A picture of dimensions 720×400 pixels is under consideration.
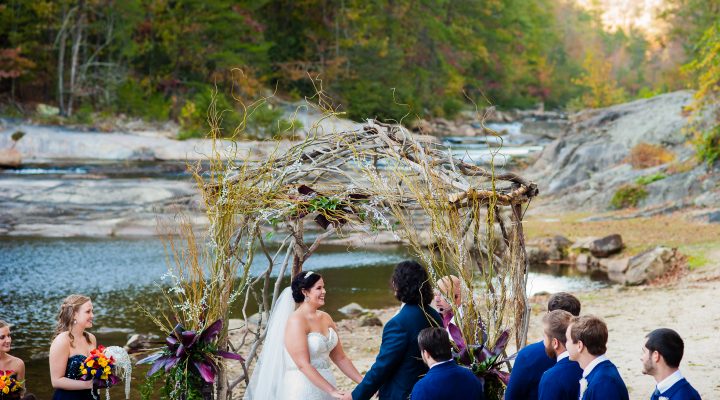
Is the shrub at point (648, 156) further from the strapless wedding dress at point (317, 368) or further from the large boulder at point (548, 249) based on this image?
the strapless wedding dress at point (317, 368)

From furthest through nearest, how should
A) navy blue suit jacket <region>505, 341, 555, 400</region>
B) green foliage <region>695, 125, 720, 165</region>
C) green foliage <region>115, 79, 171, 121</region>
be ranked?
green foliage <region>115, 79, 171, 121</region> → green foliage <region>695, 125, 720, 165</region> → navy blue suit jacket <region>505, 341, 555, 400</region>

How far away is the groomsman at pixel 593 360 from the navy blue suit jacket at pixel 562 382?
0.12m

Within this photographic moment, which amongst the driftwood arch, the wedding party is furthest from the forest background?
the driftwood arch

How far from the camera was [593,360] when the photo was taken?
4.77 metres

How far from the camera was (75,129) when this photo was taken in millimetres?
35156

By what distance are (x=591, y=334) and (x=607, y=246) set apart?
1498 centimetres

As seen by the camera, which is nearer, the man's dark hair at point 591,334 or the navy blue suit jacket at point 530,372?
the man's dark hair at point 591,334

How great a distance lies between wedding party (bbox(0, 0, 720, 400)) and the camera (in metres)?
6.18

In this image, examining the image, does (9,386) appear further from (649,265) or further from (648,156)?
(648,156)

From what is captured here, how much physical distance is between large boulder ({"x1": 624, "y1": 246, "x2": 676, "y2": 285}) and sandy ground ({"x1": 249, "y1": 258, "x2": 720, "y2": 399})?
761mm

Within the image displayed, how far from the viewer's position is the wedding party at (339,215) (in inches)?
243

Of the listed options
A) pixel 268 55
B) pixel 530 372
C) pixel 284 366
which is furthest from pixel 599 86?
pixel 530 372

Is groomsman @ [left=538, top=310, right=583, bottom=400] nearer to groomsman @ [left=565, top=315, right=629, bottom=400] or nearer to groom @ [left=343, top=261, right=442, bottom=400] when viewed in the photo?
groomsman @ [left=565, top=315, right=629, bottom=400]

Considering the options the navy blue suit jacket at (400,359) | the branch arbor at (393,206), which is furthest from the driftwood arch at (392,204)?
the navy blue suit jacket at (400,359)
